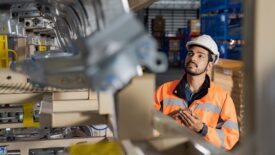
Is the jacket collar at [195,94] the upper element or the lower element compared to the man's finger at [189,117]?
upper

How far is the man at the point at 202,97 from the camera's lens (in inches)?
130

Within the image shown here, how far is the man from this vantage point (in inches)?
130

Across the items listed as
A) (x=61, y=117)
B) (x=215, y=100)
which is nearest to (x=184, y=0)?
(x=215, y=100)

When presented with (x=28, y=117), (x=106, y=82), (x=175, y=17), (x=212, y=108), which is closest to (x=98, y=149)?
(x=106, y=82)

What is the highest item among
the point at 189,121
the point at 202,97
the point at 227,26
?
the point at 227,26

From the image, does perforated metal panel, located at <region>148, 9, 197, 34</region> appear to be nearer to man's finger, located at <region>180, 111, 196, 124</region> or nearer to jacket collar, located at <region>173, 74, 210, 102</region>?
jacket collar, located at <region>173, 74, 210, 102</region>

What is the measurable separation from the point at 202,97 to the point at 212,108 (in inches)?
5.7

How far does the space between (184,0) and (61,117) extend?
1991cm

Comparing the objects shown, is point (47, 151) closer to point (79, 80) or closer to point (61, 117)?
point (61, 117)

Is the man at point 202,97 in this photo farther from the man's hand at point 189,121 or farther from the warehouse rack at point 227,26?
the warehouse rack at point 227,26

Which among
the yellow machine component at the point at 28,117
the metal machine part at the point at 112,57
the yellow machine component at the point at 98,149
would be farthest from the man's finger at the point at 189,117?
the metal machine part at the point at 112,57

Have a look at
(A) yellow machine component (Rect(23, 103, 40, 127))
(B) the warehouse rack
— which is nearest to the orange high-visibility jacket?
(A) yellow machine component (Rect(23, 103, 40, 127))

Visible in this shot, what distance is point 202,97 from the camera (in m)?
3.49

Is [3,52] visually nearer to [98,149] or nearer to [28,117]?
[28,117]
